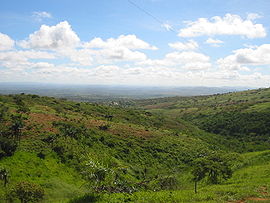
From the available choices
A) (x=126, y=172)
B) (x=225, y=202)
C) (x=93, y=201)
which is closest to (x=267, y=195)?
(x=225, y=202)

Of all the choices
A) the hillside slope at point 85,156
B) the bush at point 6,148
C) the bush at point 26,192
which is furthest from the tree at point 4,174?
the bush at point 26,192

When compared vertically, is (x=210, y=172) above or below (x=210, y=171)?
above

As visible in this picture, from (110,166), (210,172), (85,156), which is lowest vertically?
(85,156)

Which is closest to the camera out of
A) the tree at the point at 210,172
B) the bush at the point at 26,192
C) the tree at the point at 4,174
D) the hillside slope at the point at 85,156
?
the bush at the point at 26,192

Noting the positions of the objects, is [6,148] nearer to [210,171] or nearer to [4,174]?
[4,174]

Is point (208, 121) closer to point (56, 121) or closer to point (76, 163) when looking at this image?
point (56, 121)

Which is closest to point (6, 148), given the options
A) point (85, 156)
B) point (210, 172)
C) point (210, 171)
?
point (85, 156)

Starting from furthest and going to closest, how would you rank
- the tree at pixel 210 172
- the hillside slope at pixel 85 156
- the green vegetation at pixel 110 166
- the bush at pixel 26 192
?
the hillside slope at pixel 85 156 → the tree at pixel 210 172 → the green vegetation at pixel 110 166 → the bush at pixel 26 192

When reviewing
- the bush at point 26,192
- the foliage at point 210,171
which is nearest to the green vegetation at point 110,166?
the bush at point 26,192

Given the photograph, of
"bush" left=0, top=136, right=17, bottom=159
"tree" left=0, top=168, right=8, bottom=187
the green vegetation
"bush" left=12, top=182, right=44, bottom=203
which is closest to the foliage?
the green vegetation

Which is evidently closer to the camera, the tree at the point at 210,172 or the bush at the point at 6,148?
the tree at the point at 210,172

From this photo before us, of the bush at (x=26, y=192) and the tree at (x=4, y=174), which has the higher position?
the bush at (x=26, y=192)

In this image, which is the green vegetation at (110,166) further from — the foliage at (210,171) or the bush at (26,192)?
the foliage at (210,171)

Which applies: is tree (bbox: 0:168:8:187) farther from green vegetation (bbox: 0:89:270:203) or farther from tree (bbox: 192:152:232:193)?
tree (bbox: 192:152:232:193)
